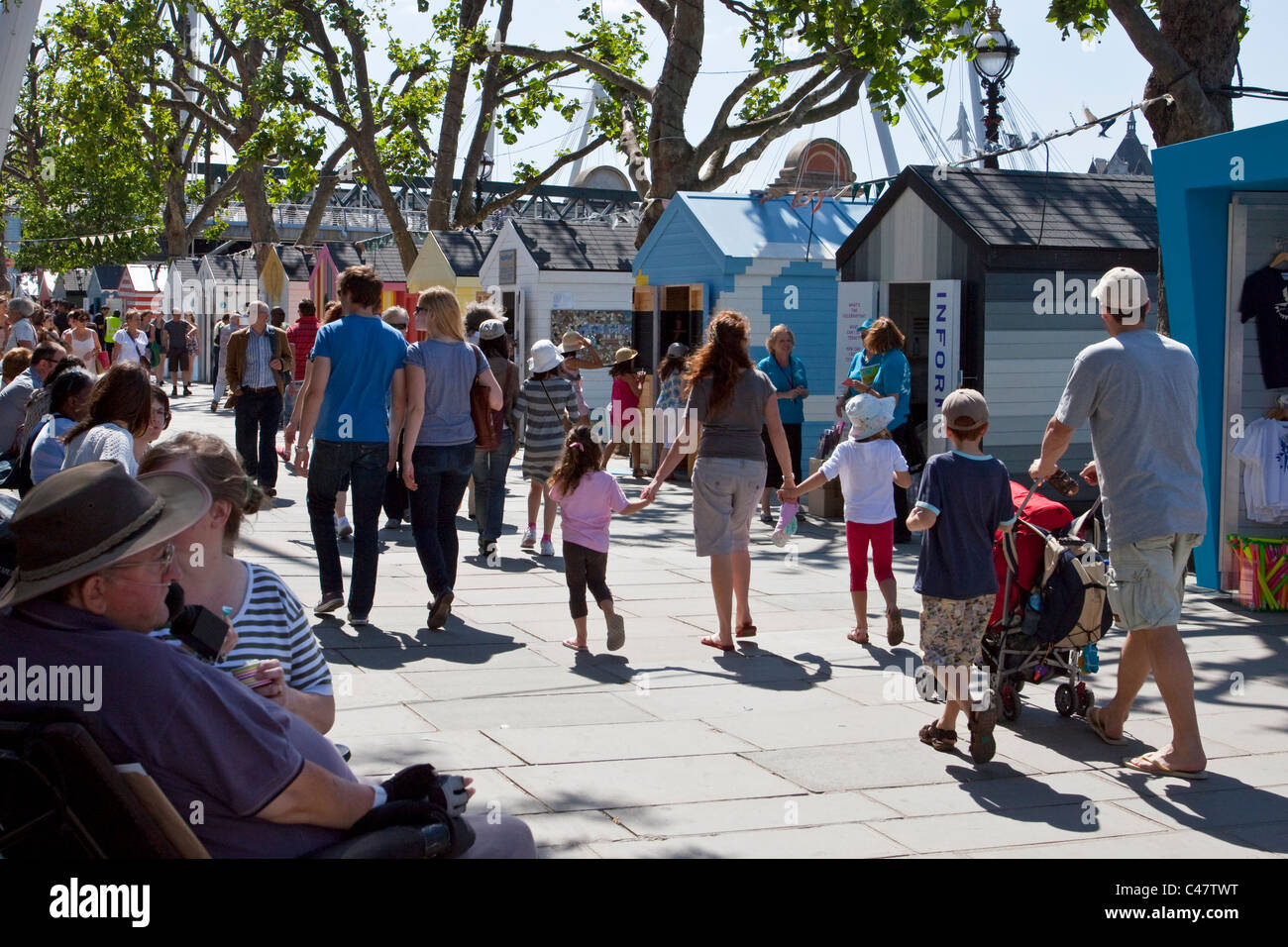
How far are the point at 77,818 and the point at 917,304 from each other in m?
13.4

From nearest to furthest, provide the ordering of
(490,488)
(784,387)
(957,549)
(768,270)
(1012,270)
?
(957,549) < (490,488) < (1012,270) < (784,387) < (768,270)

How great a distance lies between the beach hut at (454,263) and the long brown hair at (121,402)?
56.2 ft

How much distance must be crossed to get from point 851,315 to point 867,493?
5.95 metres

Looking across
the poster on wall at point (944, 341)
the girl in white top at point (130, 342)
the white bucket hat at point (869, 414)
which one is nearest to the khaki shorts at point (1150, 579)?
the white bucket hat at point (869, 414)

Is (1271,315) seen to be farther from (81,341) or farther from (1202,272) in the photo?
(81,341)

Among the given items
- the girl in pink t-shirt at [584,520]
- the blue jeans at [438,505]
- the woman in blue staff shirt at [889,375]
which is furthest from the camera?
the woman in blue staff shirt at [889,375]

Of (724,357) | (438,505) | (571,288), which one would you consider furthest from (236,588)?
(571,288)

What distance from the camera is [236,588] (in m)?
3.62

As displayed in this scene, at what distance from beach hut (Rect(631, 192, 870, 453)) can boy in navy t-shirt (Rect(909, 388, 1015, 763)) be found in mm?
9617

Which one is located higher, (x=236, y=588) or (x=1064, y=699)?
(x=236, y=588)

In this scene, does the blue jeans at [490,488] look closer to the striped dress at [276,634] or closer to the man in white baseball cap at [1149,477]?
the man in white baseball cap at [1149,477]

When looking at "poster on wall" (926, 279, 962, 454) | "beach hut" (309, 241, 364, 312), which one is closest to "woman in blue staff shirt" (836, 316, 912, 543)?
"poster on wall" (926, 279, 962, 454)

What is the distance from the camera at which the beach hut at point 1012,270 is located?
1199cm

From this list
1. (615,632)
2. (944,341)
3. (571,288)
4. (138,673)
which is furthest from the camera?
(571,288)
